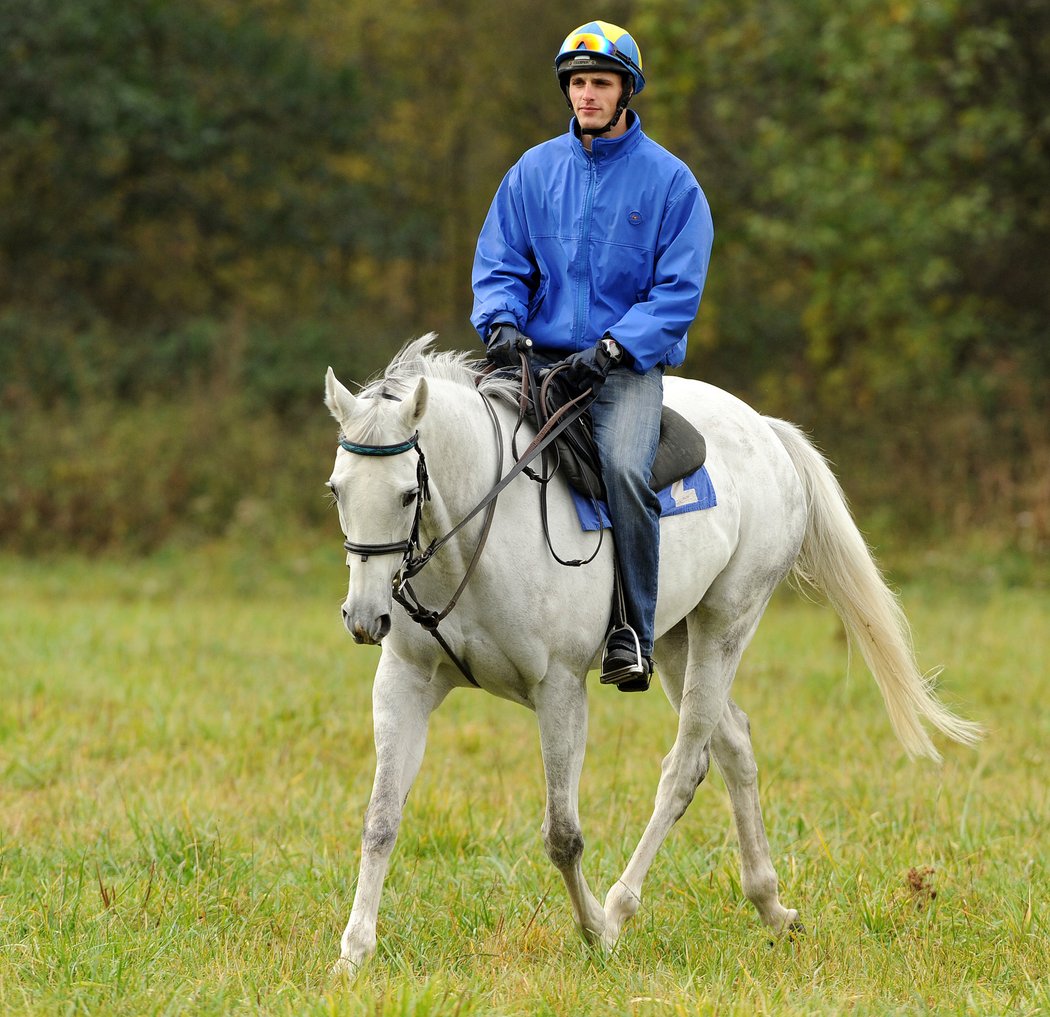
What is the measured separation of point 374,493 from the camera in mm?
3998

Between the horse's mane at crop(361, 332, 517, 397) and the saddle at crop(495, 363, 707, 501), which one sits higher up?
the horse's mane at crop(361, 332, 517, 397)

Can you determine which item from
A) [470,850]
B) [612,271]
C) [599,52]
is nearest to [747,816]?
[470,850]

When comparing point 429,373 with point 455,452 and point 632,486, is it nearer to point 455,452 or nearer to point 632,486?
point 455,452

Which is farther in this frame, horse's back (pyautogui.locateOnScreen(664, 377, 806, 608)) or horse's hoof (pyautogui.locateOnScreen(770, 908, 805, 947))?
horse's back (pyautogui.locateOnScreen(664, 377, 806, 608))

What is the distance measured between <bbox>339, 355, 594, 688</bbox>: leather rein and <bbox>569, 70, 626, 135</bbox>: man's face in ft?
2.89

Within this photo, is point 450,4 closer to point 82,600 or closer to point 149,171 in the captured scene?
point 149,171

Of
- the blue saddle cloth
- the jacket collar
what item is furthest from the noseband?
the jacket collar

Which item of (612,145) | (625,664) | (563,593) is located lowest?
(625,664)

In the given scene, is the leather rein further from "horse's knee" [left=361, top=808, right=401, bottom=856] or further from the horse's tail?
the horse's tail

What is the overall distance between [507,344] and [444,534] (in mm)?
848

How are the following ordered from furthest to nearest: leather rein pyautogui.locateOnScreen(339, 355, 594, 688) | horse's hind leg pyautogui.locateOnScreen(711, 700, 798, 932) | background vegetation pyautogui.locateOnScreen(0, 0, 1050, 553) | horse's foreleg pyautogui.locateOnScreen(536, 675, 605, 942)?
background vegetation pyautogui.locateOnScreen(0, 0, 1050, 553) → horse's hind leg pyautogui.locateOnScreen(711, 700, 798, 932) → horse's foreleg pyautogui.locateOnScreen(536, 675, 605, 942) → leather rein pyautogui.locateOnScreen(339, 355, 594, 688)

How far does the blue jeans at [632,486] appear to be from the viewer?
4.85 metres

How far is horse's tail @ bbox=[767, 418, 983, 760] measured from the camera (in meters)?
6.09

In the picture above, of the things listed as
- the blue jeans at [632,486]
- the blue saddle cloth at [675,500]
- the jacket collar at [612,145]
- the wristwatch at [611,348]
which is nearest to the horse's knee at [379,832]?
the blue jeans at [632,486]
